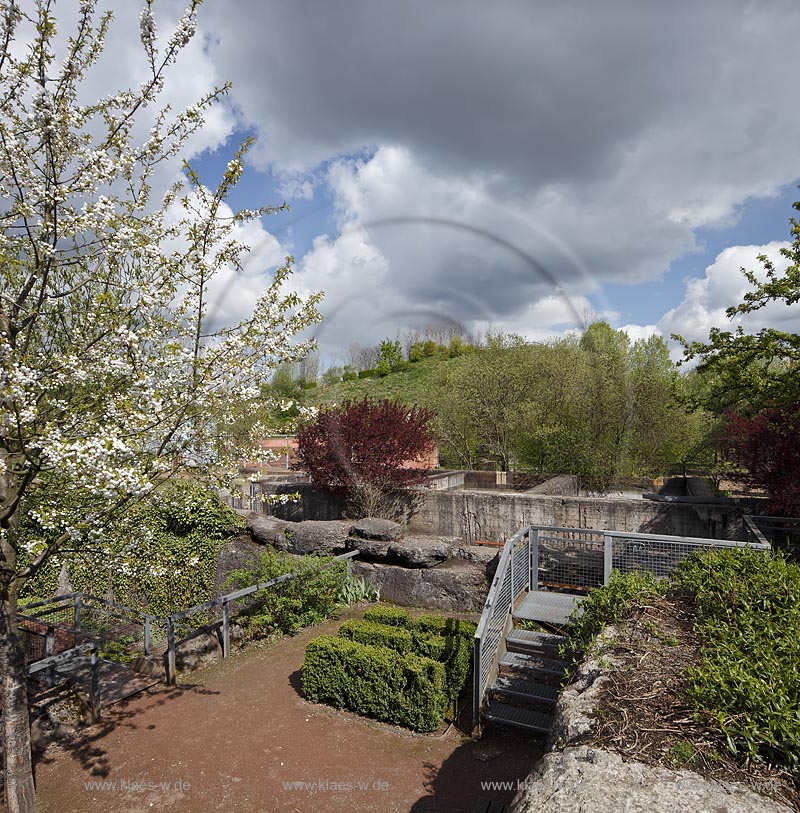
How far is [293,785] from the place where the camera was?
549cm

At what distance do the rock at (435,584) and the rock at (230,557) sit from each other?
3261 millimetres

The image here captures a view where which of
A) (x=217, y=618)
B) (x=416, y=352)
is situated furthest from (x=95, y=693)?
(x=416, y=352)

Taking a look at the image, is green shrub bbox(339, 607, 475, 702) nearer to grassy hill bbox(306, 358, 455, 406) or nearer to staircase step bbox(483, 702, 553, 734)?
staircase step bbox(483, 702, 553, 734)

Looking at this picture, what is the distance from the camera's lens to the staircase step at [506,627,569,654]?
7184 mm

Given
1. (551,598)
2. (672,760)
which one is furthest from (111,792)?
(551,598)

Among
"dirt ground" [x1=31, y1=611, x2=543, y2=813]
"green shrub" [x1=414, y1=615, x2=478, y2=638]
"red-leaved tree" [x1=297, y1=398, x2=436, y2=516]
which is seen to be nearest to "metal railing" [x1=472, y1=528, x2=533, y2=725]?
"green shrub" [x1=414, y1=615, x2=478, y2=638]

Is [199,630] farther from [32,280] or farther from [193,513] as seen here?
[32,280]

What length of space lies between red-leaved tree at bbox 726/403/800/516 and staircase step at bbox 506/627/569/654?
4.60 metres

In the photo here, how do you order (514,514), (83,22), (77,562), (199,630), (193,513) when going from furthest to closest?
1. (193,513)
2. (514,514)
3. (199,630)
4. (77,562)
5. (83,22)

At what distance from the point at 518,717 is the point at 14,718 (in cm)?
530

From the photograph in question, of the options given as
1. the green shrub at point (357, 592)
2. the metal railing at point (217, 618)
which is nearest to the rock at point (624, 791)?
the metal railing at point (217, 618)

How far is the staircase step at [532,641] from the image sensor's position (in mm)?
7184

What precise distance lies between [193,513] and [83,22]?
35.7ft

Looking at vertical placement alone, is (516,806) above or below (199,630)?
above
